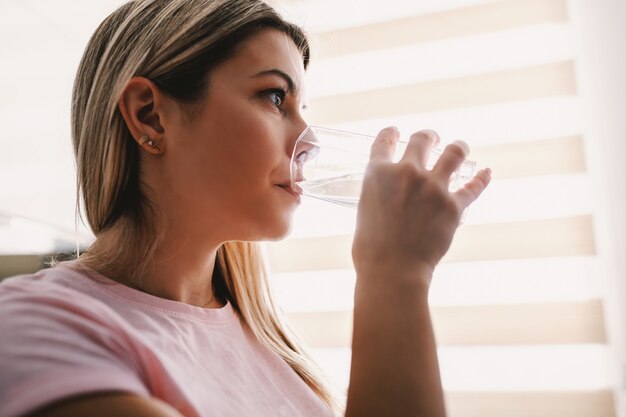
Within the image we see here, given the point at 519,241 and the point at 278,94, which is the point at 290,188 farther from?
the point at 519,241

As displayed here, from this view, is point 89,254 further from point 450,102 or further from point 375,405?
point 450,102

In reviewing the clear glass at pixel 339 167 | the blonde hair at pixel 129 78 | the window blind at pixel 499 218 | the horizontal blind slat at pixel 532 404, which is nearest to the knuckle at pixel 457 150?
the clear glass at pixel 339 167

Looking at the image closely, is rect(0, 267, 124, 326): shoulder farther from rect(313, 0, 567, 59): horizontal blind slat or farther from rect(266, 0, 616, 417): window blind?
rect(313, 0, 567, 59): horizontal blind slat

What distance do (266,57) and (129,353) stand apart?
0.53 m

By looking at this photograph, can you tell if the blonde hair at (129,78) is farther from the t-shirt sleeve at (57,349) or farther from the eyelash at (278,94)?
the t-shirt sleeve at (57,349)

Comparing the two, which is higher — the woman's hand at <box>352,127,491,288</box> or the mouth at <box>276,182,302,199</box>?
the mouth at <box>276,182,302,199</box>

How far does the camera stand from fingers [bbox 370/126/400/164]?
73 cm

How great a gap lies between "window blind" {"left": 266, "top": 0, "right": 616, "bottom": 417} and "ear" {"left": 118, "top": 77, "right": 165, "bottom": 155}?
0.72m

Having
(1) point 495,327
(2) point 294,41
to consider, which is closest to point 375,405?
(2) point 294,41

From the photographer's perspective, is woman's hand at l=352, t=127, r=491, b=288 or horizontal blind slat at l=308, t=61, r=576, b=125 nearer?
woman's hand at l=352, t=127, r=491, b=288

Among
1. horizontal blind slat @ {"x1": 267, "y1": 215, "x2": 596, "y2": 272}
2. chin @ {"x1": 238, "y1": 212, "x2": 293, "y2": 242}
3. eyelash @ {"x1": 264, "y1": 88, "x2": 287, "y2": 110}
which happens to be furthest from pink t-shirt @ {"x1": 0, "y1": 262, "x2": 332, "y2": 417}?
horizontal blind slat @ {"x1": 267, "y1": 215, "x2": 596, "y2": 272}

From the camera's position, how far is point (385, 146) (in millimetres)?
744

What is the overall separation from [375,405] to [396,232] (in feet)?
0.68

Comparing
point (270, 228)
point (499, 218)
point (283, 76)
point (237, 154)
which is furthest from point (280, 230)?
point (499, 218)
